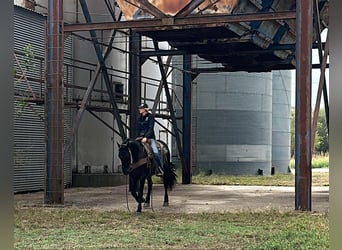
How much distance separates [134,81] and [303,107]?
8764mm

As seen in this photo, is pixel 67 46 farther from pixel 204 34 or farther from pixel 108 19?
pixel 204 34

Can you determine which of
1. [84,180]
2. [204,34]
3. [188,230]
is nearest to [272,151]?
[84,180]

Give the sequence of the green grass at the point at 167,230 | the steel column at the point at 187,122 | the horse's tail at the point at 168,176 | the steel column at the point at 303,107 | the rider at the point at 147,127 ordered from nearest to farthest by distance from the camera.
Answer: the green grass at the point at 167,230
the steel column at the point at 303,107
the rider at the point at 147,127
the horse's tail at the point at 168,176
the steel column at the point at 187,122

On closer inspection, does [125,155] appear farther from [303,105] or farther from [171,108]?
[171,108]

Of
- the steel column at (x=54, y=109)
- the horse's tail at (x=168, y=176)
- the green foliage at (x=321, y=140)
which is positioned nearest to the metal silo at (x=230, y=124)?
the horse's tail at (x=168, y=176)

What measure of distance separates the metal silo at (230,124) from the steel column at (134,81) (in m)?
10.7

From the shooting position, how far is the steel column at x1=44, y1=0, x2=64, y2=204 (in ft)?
46.8

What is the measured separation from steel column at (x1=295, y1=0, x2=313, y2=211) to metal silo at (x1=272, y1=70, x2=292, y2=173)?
80.2 feet

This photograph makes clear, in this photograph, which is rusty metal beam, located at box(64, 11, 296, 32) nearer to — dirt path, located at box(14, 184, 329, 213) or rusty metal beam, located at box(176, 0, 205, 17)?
rusty metal beam, located at box(176, 0, 205, 17)

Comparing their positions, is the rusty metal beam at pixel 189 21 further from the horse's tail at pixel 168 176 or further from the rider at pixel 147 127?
the horse's tail at pixel 168 176

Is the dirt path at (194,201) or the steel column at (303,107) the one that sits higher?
the steel column at (303,107)

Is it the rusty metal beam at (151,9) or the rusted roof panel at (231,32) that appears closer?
the rusty metal beam at (151,9)

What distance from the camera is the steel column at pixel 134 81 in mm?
19703

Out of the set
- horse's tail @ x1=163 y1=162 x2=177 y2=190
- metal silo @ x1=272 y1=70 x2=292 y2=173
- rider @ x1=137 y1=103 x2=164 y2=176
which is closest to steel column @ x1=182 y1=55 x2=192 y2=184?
horse's tail @ x1=163 y1=162 x2=177 y2=190
